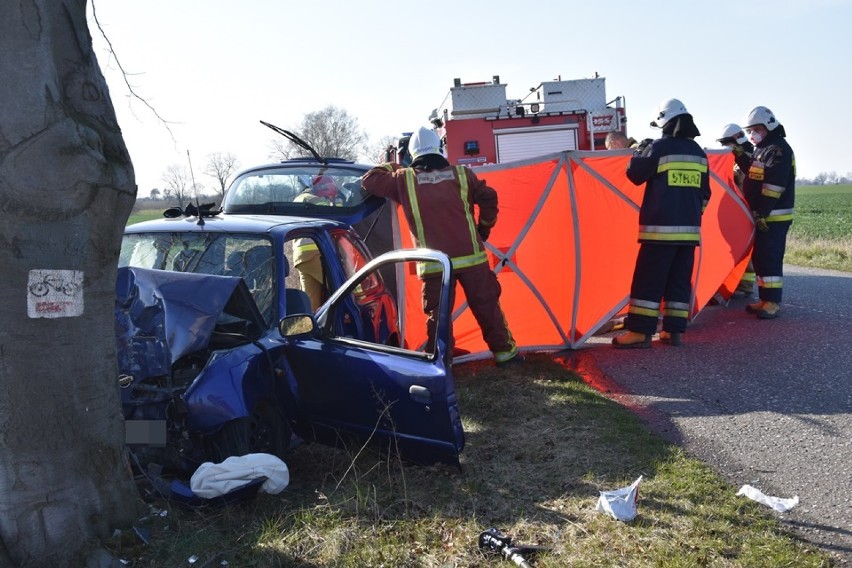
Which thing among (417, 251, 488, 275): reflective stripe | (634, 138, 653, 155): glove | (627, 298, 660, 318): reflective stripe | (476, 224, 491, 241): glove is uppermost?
(634, 138, 653, 155): glove

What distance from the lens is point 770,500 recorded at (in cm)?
396

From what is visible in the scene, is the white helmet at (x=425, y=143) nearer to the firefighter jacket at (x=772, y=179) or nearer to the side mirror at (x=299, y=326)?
the side mirror at (x=299, y=326)

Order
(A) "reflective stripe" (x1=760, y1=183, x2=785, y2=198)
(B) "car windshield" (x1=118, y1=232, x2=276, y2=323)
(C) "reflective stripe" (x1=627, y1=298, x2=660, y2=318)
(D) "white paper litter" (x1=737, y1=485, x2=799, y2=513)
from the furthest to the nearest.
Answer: (A) "reflective stripe" (x1=760, y1=183, x2=785, y2=198) → (C) "reflective stripe" (x1=627, y1=298, x2=660, y2=318) → (B) "car windshield" (x1=118, y1=232, x2=276, y2=323) → (D) "white paper litter" (x1=737, y1=485, x2=799, y2=513)

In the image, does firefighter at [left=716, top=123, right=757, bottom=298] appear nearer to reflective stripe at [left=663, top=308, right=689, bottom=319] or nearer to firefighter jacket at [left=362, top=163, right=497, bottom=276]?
reflective stripe at [left=663, top=308, right=689, bottom=319]

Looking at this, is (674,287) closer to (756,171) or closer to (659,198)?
(659,198)

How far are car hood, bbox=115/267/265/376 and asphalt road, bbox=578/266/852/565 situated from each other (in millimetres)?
2934

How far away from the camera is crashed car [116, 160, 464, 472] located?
398cm

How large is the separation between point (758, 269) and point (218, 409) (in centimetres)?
678

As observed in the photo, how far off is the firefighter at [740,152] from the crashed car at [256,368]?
5.72 meters

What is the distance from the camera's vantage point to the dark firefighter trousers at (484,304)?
6488 mm

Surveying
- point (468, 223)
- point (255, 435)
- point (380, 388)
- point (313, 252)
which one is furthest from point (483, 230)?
point (255, 435)

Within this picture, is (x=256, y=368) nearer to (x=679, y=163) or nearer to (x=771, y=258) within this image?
(x=679, y=163)

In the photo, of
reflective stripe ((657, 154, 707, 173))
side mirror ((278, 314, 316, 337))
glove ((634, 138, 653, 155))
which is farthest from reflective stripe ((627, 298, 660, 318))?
side mirror ((278, 314, 316, 337))

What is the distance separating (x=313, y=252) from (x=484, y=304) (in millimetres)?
1492
